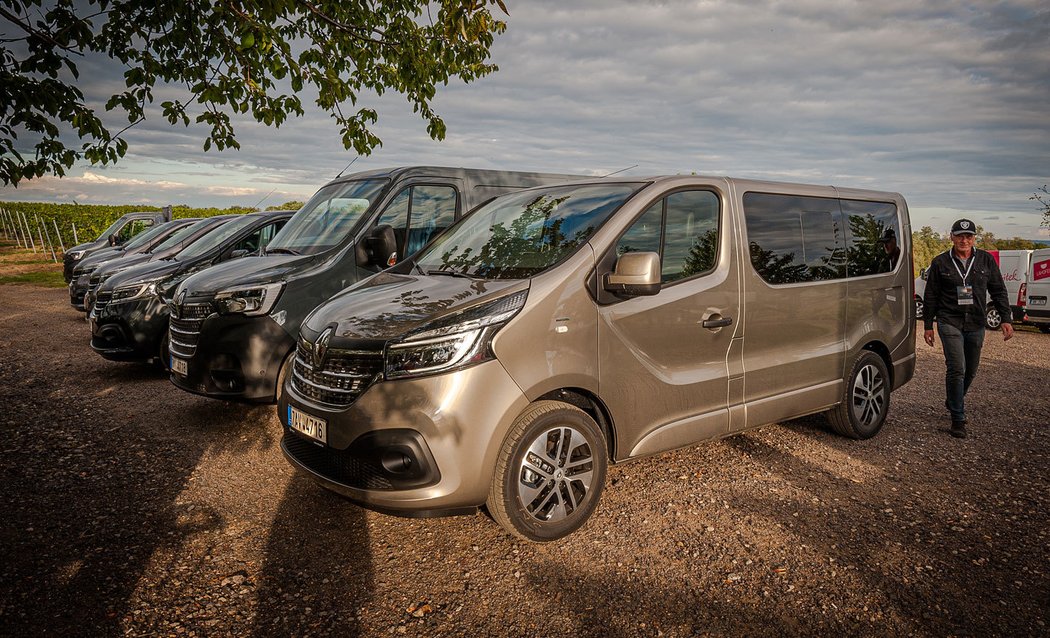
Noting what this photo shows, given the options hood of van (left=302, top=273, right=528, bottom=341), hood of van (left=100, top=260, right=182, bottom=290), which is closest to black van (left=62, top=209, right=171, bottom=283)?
hood of van (left=100, top=260, right=182, bottom=290)


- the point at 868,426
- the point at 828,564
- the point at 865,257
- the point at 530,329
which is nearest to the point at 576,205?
the point at 530,329

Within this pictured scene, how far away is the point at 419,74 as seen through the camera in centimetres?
776

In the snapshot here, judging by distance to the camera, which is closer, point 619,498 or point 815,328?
point 619,498

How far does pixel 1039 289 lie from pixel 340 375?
16708 millimetres

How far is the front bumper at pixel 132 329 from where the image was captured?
7598 mm

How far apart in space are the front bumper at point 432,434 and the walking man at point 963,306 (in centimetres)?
468

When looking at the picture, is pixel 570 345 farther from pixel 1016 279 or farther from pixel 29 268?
pixel 29 268

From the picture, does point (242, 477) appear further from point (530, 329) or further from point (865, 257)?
point (865, 257)

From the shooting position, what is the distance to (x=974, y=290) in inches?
235

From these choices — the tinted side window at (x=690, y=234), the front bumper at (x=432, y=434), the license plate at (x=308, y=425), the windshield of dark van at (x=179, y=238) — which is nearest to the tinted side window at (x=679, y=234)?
the tinted side window at (x=690, y=234)

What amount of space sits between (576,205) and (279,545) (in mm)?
2628

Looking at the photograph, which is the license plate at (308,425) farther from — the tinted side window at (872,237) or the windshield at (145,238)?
the windshield at (145,238)

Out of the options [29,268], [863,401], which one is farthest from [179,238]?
[29,268]

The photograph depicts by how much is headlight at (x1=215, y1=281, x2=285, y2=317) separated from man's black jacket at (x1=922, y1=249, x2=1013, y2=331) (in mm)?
5754
